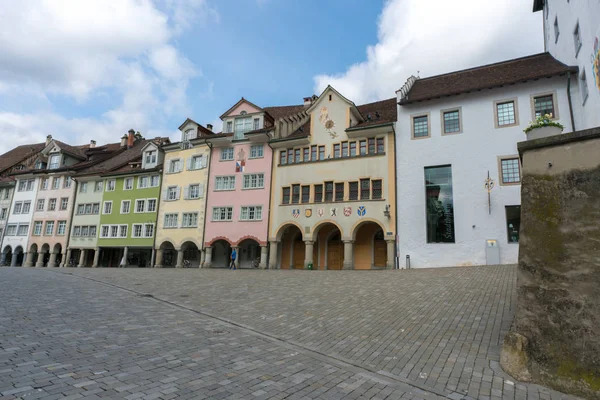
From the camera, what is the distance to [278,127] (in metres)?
32.0

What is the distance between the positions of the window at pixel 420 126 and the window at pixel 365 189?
4.64 m

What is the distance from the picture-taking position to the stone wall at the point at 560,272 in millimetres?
5297

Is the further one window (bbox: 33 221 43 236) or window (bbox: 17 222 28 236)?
window (bbox: 17 222 28 236)

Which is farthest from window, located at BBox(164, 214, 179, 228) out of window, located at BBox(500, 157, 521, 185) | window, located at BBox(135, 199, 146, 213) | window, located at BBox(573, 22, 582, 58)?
window, located at BBox(573, 22, 582, 58)

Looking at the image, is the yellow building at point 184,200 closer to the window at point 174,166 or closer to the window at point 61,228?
the window at point 174,166

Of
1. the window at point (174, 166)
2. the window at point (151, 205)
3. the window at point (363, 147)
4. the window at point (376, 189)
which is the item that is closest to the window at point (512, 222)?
the window at point (376, 189)

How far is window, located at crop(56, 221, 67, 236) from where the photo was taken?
138 feet

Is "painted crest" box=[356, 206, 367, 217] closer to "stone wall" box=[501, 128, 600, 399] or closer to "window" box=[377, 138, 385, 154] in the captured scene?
"window" box=[377, 138, 385, 154]

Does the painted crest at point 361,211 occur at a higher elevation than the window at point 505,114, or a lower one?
lower

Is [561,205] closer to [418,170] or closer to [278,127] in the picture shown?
[418,170]

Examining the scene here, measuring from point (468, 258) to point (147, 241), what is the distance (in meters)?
29.0

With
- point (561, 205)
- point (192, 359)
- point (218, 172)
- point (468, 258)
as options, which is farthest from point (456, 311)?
point (218, 172)

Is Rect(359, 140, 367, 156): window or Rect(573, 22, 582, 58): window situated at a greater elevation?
Rect(573, 22, 582, 58): window

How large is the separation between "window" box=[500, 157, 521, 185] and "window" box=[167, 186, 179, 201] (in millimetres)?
27810
